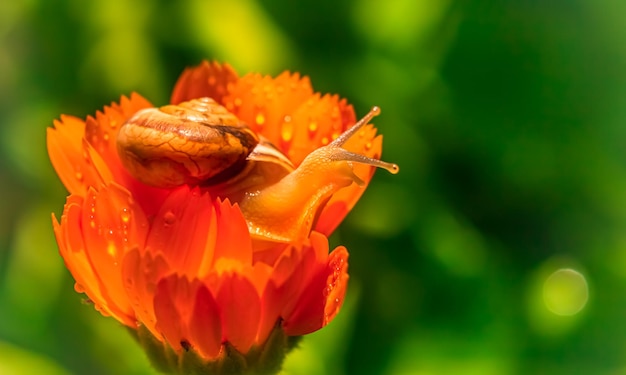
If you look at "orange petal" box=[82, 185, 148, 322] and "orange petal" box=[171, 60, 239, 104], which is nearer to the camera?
"orange petal" box=[82, 185, 148, 322]

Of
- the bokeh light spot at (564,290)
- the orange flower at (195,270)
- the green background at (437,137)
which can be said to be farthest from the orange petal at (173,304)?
the bokeh light spot at (564,290)

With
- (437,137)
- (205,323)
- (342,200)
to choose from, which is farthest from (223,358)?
(437,137)

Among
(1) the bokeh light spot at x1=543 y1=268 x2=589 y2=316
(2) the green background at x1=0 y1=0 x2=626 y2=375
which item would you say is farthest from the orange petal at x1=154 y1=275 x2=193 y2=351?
(1) the bokeh light spot at x1=543 y1=268 x2=589 y2=316

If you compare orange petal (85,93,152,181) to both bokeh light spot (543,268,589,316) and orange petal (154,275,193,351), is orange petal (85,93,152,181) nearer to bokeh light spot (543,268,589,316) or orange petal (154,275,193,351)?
orange petal (154,275,193,351)

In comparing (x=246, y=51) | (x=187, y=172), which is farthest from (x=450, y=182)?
(x=187, y=172)

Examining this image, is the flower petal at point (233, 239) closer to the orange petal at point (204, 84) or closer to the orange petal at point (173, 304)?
the orange petal at point (173, 304)

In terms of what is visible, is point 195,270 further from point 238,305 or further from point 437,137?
point 437,137
